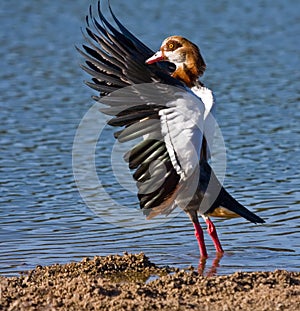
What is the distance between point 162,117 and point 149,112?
0.13 m

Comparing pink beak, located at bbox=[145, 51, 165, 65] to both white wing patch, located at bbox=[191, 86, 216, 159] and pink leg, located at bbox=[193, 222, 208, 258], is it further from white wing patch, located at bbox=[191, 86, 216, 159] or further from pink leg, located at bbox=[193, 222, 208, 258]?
pink leg, located at bbox=[193, 222, 208, 258]

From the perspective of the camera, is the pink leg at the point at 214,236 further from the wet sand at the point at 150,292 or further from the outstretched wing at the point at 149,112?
the wet sand at the point at 150,292

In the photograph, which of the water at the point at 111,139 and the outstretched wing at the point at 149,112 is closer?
the outstretched wing at the point at 149,112

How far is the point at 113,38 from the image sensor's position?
26.7ft

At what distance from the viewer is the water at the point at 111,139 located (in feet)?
30.3

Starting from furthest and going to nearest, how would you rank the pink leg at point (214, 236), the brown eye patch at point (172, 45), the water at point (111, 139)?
the water at point (111, 139), the pink leg at point (214, 236), the brown eye patch at point (172, 45)

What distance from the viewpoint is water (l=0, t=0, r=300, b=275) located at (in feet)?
30.3

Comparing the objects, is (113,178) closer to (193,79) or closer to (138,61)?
(193,79)

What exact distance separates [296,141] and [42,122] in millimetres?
3899

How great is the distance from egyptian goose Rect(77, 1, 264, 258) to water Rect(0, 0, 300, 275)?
0.63 metres

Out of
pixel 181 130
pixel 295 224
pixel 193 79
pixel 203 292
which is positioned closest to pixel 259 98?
pixel 295 224

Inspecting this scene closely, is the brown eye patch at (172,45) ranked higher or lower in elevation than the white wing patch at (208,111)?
higher

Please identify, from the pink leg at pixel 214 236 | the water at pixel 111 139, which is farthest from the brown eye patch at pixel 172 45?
the water at pixel 111 139

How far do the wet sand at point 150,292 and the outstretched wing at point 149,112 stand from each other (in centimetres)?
98
